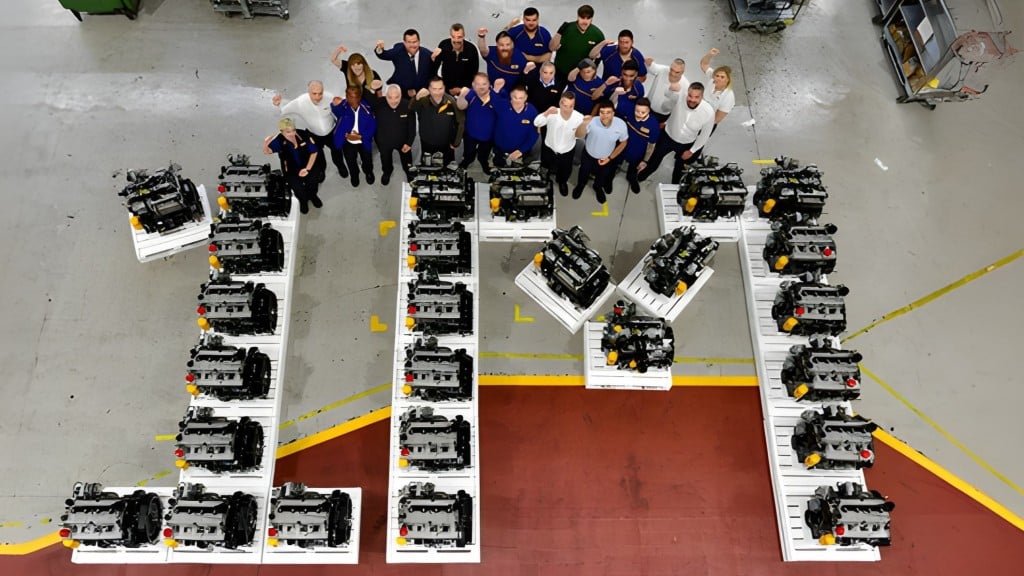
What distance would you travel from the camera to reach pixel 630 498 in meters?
7.39

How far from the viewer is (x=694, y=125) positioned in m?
7.61

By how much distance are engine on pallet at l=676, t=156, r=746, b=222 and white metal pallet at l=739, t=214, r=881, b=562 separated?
18.6 inches

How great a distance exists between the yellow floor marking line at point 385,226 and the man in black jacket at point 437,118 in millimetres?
1079

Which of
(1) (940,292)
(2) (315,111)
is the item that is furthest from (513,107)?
(1) (940,292)

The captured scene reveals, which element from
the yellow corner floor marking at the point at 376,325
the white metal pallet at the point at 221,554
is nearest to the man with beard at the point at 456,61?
the yellow corner floor marking at the point at 376,325

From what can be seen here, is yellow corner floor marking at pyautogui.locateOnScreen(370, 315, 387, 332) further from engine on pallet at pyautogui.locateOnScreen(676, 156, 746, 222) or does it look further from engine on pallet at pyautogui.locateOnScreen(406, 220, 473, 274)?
engine on pallet at pyautogui.locateOnScreen(676, 156, 746, 222)

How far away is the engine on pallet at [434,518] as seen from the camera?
21.1 ft

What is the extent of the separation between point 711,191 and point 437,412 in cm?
412

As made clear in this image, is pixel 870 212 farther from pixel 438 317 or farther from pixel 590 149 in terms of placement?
pixel 438 317

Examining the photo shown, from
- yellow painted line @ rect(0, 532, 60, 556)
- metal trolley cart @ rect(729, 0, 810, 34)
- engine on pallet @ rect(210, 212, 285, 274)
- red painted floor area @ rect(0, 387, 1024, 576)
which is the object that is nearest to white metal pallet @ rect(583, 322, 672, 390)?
red painted floor area @ rect(0, 387, 1024, 576)

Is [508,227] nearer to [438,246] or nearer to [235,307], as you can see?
[438,246]

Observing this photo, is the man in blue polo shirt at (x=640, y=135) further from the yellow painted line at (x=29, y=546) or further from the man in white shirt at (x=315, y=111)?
the yellow painted line at (x=29, y=546)

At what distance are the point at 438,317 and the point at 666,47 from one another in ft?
18.4

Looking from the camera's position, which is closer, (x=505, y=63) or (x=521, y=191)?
(x=521, y=191)
